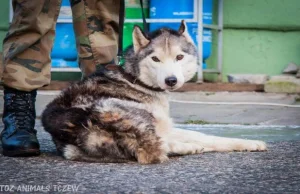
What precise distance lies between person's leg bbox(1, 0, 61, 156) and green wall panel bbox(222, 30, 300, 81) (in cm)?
480

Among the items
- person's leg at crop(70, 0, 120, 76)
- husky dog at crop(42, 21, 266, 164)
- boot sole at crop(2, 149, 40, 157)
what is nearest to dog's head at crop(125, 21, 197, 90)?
husky dog at crop(42, 21, 266, 164)

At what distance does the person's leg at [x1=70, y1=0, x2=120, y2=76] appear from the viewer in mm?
3531

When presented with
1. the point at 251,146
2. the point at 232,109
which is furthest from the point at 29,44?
the point at 232,109

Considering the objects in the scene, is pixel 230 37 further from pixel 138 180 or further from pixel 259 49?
pixel 138 180

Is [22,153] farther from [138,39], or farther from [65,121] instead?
[138,39]

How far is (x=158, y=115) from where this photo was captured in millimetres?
3314

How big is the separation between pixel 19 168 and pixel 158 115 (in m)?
0.84

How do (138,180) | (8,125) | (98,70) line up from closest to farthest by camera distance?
(138,180)
(8,125)
(98,70)

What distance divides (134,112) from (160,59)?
1.43 feet

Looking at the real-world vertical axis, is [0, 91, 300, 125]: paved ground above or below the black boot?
below

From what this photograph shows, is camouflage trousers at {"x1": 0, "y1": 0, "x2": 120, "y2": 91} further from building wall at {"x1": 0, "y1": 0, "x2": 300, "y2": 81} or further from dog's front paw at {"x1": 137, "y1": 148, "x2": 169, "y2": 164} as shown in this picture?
building wall at {"x1": 0, "y1": 0, "x2": 300, "y2": 81}

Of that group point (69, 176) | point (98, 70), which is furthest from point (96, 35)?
point (69, 176)

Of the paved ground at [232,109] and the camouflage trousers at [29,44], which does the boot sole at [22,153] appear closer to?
the camouflage trousers at [29,44]

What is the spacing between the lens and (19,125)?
126 inches
